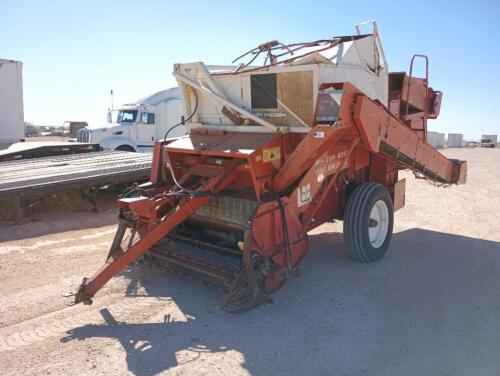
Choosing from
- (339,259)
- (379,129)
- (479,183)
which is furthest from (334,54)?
(479,183)

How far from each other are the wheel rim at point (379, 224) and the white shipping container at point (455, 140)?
117 feet

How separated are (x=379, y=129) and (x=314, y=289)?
193 centimetres

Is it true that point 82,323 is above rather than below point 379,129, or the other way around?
below

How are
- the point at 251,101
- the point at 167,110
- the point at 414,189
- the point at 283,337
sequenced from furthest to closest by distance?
1. the point at 167,110
2. the point at 414,189
3. the point at 251,101
4. the point at 283,337

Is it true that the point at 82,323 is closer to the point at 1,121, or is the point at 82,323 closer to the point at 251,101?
the point at 251,101

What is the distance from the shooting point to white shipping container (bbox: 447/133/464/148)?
128ft

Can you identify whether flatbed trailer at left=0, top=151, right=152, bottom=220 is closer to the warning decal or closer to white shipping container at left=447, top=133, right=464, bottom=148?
the warning decal

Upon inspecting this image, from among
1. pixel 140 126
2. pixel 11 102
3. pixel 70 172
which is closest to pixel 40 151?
pixel 70 172

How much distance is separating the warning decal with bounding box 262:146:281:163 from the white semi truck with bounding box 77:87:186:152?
989 cm

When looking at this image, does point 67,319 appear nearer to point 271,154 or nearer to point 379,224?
point 271,154

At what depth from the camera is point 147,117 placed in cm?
1502

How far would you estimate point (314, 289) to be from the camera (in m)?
5.09

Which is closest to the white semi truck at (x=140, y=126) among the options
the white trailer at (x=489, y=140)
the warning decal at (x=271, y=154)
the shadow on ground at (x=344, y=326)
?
the warning decal at (x=271, y=154)

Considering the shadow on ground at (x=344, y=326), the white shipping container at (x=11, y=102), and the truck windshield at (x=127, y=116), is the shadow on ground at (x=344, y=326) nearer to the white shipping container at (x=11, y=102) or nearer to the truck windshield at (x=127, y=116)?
the truck windshield at (x=127, y=116)
